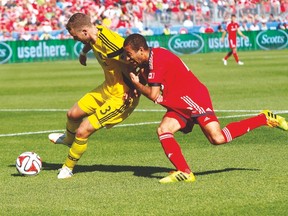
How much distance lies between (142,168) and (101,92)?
1183 millimetres

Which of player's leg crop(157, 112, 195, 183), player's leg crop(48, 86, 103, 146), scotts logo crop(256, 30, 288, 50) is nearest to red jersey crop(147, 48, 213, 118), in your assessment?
player's leg crop(157, 112, 195, 183)

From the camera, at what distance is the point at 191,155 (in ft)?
42.8

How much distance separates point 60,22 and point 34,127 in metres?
39.7

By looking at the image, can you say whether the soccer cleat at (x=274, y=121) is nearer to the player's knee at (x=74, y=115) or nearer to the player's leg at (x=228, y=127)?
the player's leg at (x=228, y=127)

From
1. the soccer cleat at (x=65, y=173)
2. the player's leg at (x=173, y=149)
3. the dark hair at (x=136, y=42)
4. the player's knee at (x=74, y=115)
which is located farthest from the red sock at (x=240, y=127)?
the player's knee at (x=74, y=115)

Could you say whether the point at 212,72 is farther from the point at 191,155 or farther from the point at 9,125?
the point at 191,155

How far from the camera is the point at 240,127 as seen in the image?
36.1 ft

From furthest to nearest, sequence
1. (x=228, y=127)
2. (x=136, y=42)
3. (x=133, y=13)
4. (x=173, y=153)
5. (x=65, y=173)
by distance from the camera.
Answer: (x=133, y=13) < (x=65, y=173) < (x=228, y=127) < (x=173, y=153) < (x=136, y=42)

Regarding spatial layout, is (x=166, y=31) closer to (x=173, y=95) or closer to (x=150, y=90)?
(x=173, y=95)

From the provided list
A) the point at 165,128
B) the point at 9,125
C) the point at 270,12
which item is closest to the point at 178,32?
the point at 270,12

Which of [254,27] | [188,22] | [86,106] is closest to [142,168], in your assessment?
[86,106]

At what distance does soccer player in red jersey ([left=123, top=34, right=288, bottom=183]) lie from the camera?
10.3 meters

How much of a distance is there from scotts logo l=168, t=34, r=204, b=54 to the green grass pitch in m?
28.3

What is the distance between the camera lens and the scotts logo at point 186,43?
175 ft
